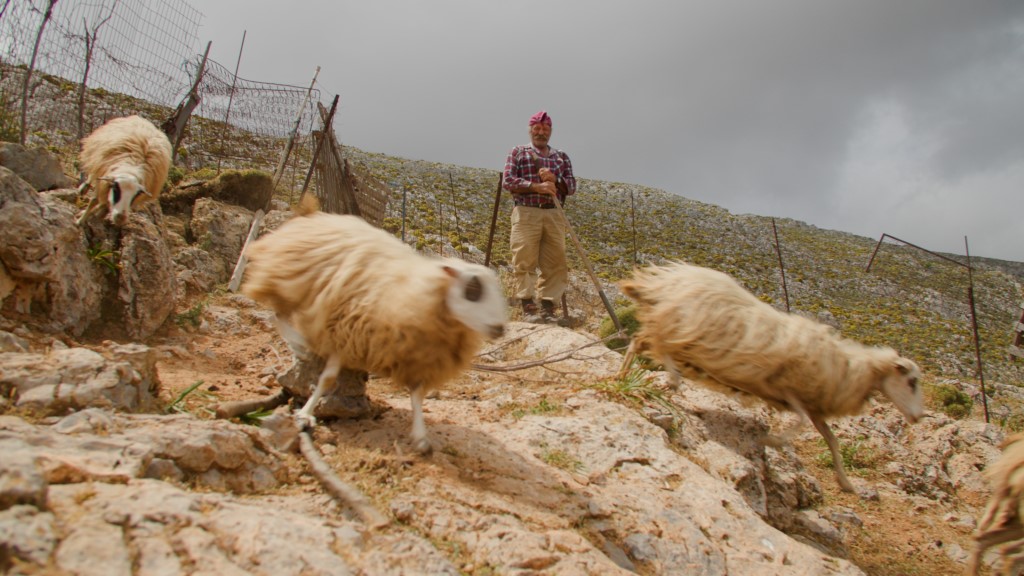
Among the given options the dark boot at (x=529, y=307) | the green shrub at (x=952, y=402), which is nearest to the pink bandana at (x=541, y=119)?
the dark boot at (x=529, y=307)

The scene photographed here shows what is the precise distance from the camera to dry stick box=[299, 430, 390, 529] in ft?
8.43

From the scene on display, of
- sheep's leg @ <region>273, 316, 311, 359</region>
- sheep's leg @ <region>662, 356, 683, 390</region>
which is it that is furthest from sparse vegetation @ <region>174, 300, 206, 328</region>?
sheep's leg @ <region>662, 356, 683, 390</region>

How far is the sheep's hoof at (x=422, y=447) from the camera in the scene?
135 inches

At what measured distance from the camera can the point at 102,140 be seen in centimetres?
791

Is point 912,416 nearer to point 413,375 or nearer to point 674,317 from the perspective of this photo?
point 674,317

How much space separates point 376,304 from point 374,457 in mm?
954

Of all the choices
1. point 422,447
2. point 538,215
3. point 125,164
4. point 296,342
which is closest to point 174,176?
point 125,164

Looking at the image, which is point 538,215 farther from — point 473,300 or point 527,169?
point 473,300

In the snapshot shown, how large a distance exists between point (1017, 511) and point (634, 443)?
2637mm

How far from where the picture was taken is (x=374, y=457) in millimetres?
3268

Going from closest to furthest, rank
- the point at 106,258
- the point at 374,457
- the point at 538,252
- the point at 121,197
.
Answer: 1. the point at 374,457
2. the point at 106,258
3. the point at 121,197
4. the point at 538,252

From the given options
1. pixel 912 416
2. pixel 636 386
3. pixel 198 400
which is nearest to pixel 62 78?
pixel 198 400

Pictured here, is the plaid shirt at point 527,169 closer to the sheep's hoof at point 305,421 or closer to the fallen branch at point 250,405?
the fallen branch at point 250,405

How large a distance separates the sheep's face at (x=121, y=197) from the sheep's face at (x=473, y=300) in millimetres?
4902
